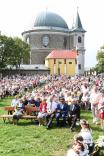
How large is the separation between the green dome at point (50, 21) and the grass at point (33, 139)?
3718 inches

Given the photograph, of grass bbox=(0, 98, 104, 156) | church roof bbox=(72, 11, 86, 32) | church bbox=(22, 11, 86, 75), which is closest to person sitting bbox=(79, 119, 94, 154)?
grass bbox=(0, 98, 104, 156)

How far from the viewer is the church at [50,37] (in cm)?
11281

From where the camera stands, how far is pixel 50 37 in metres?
114

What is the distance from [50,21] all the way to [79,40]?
8.88m

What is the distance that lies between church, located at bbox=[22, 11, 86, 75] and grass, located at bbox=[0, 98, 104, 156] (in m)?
91.6

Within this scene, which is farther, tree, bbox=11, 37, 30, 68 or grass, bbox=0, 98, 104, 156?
tree, bbox=11, 37, 30, 68

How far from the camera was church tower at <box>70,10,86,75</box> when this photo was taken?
110 metres

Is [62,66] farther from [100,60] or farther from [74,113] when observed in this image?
[74,113]

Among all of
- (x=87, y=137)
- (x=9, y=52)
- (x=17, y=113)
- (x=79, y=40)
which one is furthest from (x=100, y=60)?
(x=87, y=137)

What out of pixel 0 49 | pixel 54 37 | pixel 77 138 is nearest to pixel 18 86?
pixel 77 138

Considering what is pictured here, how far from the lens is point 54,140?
16891 mm

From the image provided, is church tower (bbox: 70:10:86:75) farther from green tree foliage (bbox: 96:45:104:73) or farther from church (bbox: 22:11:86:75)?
green tree foliage (bbox: 96:45:104:73)

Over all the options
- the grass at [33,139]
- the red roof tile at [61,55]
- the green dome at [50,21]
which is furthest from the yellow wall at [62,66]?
the grass at [33,139]

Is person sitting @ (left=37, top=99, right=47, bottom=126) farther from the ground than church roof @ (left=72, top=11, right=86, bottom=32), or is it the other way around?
church roof @ (left=72, top=11, right=86, bottom=32)
